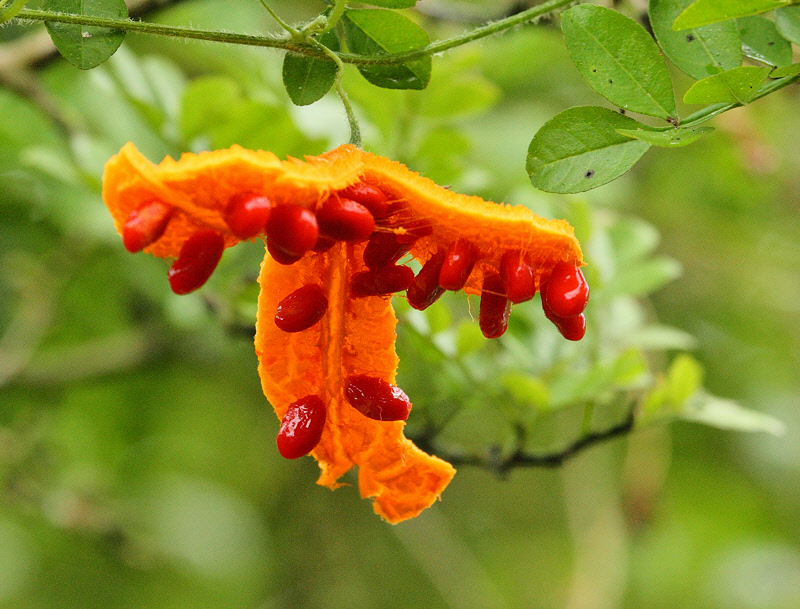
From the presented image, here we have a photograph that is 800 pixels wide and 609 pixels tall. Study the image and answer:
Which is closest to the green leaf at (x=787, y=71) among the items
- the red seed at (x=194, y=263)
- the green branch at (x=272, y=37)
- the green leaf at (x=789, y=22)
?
the green leaf at (x=789, y=22)

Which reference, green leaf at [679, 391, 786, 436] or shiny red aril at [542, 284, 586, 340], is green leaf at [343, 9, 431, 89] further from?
green leaf at [679, 391, 786, 436]

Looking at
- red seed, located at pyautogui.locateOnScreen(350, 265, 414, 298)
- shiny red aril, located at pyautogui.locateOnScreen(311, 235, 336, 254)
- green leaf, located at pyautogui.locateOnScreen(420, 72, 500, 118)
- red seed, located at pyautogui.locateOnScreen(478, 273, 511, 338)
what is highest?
shiny red aril, located at pyautogui.locateOnScreen(311, 235, 336, 254)

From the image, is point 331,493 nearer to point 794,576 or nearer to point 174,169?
point 794,576

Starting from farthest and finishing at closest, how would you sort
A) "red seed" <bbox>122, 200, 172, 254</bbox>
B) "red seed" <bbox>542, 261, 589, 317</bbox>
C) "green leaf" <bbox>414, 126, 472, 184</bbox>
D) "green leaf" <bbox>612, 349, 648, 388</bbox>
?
"green leaf" <bbox>414, 126, 472, 184</bbox> → "green leaf" <bbox>612, 349, 648, 388</bbox> → "red seed" <bbox>542, 261, 589, 317</bbox> → "red seed" <bbox>122, 200, 172, 254</bbox>

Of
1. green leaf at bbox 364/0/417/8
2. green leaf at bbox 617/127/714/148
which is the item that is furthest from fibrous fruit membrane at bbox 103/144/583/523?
green leaf at bbox 364/0/417/8

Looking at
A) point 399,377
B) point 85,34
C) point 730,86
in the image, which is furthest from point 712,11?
point 399,377

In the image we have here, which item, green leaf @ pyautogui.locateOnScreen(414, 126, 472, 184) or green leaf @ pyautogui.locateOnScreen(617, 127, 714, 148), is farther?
green leaf @ pyautogui.locateOnScreen(414, 126, 472, 184)
